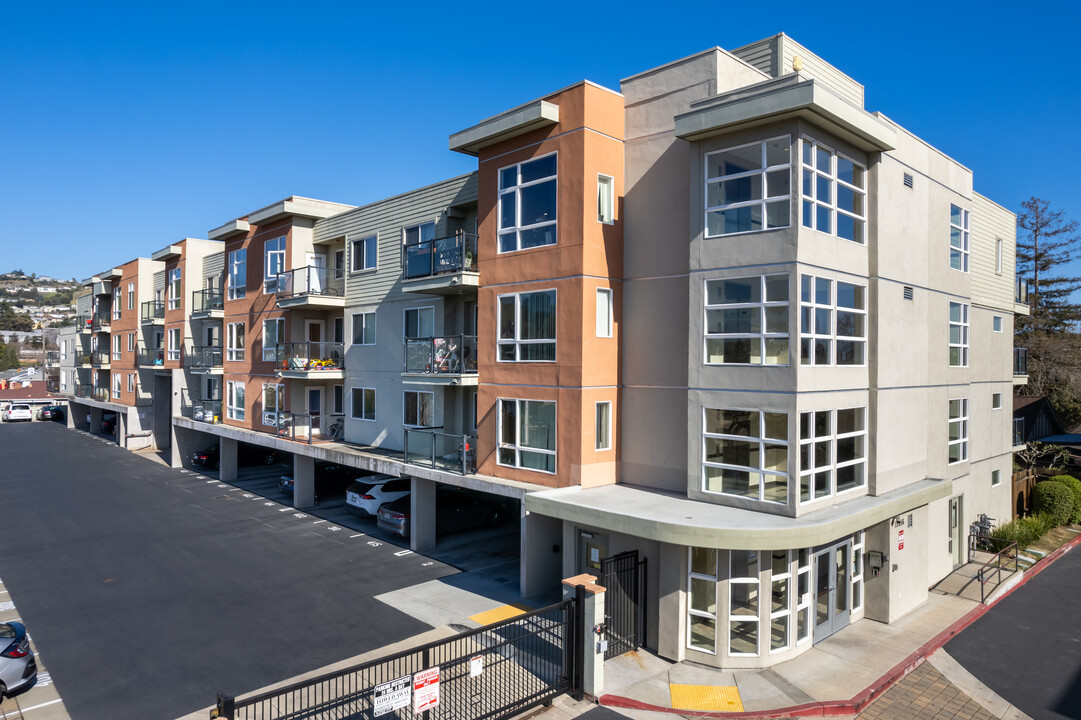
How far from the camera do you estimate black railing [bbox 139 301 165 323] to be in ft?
126

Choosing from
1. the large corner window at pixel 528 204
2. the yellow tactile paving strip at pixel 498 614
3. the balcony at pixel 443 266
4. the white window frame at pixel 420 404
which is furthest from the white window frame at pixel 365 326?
the yellow tactile paving strip at pixel 498 614

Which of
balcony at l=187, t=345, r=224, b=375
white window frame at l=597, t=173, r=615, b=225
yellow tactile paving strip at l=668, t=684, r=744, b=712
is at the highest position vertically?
white window frame at l=597, t=173, r=615, b=225

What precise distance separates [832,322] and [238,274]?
1011 inches

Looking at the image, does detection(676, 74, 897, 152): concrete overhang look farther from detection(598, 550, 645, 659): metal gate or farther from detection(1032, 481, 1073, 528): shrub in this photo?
detection(1032, 481, 1073, 528): shrub

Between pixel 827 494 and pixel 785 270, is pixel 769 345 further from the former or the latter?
pixel 827 494

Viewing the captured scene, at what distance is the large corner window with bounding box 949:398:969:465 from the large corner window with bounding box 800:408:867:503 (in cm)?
594

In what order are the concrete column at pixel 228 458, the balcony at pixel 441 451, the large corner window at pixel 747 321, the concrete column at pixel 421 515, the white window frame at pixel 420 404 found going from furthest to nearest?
the concrete column at pixel 228 458 → the white window frame at pixel 420 404 → the concrete column at pixel 421 515 → the balcony at pixel 441 451 → the large corner window at pixel 747 321

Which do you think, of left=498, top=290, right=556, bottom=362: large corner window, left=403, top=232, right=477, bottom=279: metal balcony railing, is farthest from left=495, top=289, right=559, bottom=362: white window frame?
left=403, top=232, right=477, bottom=279: metal balcony railing

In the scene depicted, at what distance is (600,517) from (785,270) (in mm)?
5905

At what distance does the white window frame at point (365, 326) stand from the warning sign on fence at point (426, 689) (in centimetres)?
1570

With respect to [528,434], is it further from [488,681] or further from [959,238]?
[959,238]

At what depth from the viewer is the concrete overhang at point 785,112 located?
38.3 feet

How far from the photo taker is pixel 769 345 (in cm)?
1252

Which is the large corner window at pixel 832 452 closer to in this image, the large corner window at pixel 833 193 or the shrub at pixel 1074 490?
the large corner window at pixel 833 193
